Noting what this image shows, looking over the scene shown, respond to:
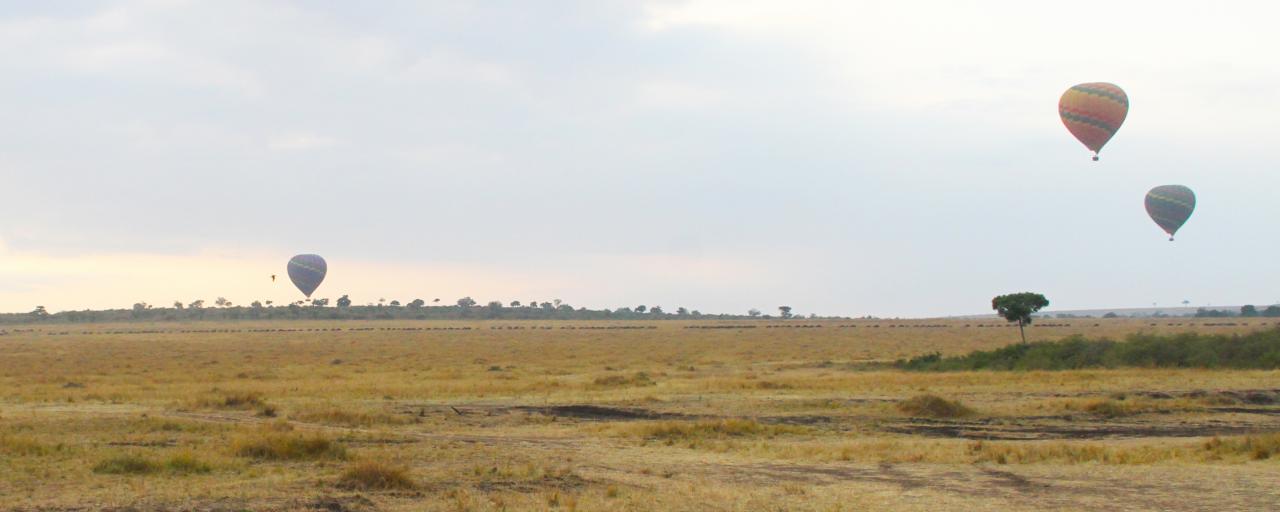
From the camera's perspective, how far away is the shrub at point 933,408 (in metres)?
29.6

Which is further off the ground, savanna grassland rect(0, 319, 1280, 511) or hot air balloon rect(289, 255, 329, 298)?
hot air balloon rect(289, 255, 329, 298)

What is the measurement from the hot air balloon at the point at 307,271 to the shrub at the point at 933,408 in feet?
300

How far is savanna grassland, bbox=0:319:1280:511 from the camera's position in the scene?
16.9 m

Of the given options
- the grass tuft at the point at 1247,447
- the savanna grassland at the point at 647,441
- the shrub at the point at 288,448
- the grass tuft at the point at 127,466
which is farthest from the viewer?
the grass tuft at the point at 1247,447

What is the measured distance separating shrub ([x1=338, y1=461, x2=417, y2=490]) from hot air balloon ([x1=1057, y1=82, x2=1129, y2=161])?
148ft

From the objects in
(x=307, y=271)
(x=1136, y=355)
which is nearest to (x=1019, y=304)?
(x=1136, y=355)

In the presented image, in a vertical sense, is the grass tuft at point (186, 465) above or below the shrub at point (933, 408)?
below

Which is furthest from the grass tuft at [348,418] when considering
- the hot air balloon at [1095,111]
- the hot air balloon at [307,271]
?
the hot air balloon at [307,271]

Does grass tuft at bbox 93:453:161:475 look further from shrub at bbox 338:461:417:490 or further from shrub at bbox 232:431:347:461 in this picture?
shrub at bbox 338:461:417:490

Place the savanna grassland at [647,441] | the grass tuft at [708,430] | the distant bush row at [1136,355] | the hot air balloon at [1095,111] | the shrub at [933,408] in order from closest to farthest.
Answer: the savanna grassland at [647,441], the grass tuft at [708,430], the shrub at [933,408], the distant bush row at [1136,355], the hot air balloon at [1095,111]

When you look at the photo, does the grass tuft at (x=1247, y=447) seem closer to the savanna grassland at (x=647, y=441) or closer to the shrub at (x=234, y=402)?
the savanna grassland at (x=647, y=441)

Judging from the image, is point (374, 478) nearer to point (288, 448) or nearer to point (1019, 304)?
point (288, 448)

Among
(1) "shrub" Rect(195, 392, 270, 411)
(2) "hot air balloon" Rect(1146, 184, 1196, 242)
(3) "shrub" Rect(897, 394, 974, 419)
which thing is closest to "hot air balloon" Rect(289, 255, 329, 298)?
(2) "hot air balloon" Rect(1146, 184, 1196, 242)

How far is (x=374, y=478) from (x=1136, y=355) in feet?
131
